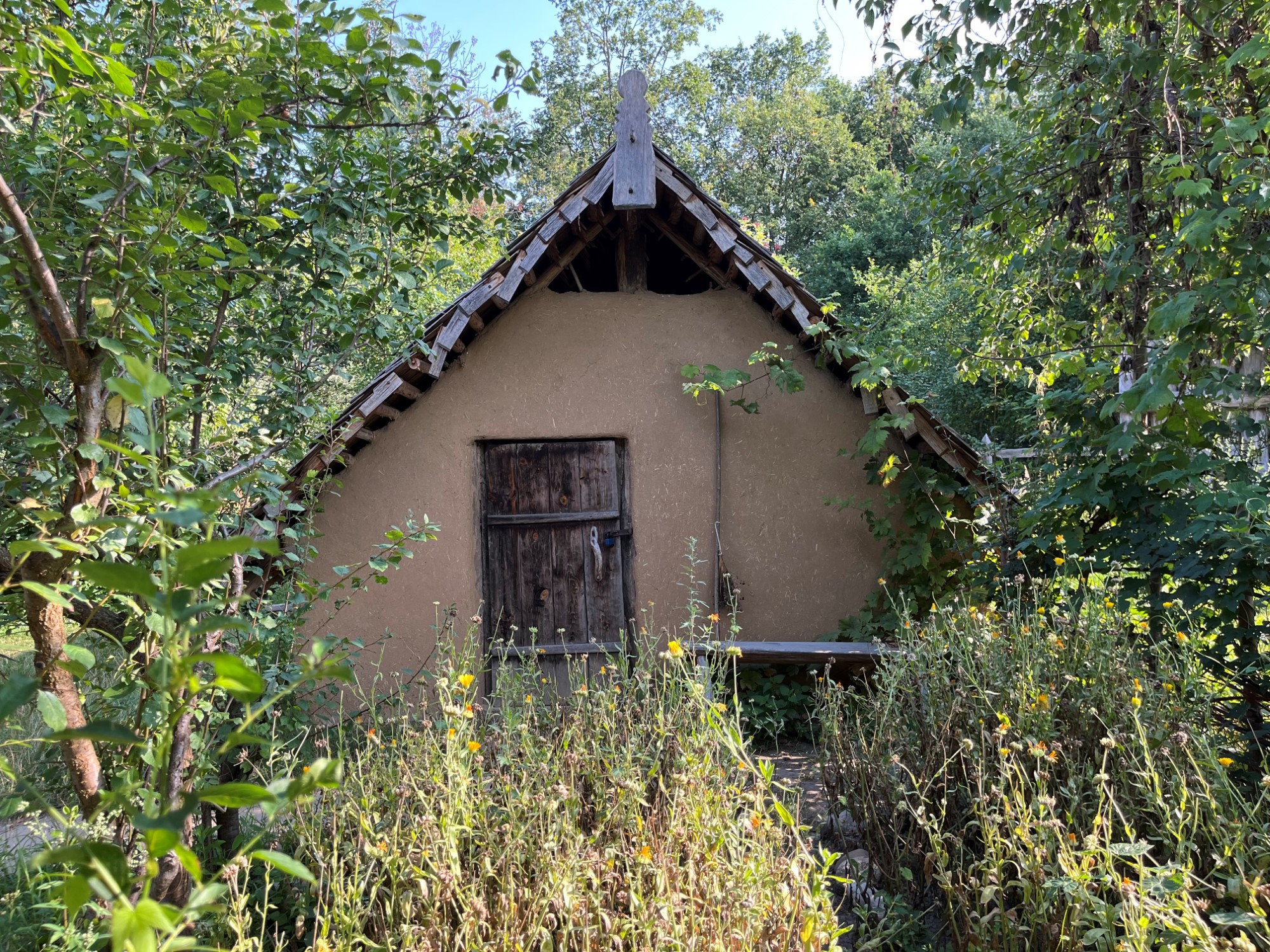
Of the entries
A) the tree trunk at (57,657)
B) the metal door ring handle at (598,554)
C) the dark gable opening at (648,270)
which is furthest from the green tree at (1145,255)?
the tree trunk at (57,657)

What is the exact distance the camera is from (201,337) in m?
3.46

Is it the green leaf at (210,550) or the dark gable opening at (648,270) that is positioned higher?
the dark gable opening at (648,270)

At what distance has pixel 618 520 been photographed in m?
5.64

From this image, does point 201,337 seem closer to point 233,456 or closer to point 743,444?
point 233,456

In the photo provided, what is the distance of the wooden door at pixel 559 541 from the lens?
18.4 feet

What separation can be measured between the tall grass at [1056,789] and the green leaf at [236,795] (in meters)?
2.07

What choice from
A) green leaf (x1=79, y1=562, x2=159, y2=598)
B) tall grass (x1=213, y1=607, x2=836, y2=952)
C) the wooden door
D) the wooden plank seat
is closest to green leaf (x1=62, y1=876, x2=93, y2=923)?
green leaf (x1=79, y1=562, x2=159, y2=598)

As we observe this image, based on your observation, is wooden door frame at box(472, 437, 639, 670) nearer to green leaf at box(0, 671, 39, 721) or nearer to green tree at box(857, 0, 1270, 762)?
green tree at box(857, 0, 1270, 762)

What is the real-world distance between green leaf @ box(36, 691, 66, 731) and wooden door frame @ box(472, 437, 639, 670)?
13.5 feet

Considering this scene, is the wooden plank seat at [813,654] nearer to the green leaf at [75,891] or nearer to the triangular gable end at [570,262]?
the triangular gable end at [570,262]

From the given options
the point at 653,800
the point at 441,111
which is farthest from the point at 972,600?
the point at 441,111

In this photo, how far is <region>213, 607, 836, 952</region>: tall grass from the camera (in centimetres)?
213

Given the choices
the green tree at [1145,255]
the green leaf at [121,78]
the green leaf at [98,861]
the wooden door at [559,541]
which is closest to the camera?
the green leaf at [98,861]

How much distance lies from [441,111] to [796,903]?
3.20m
